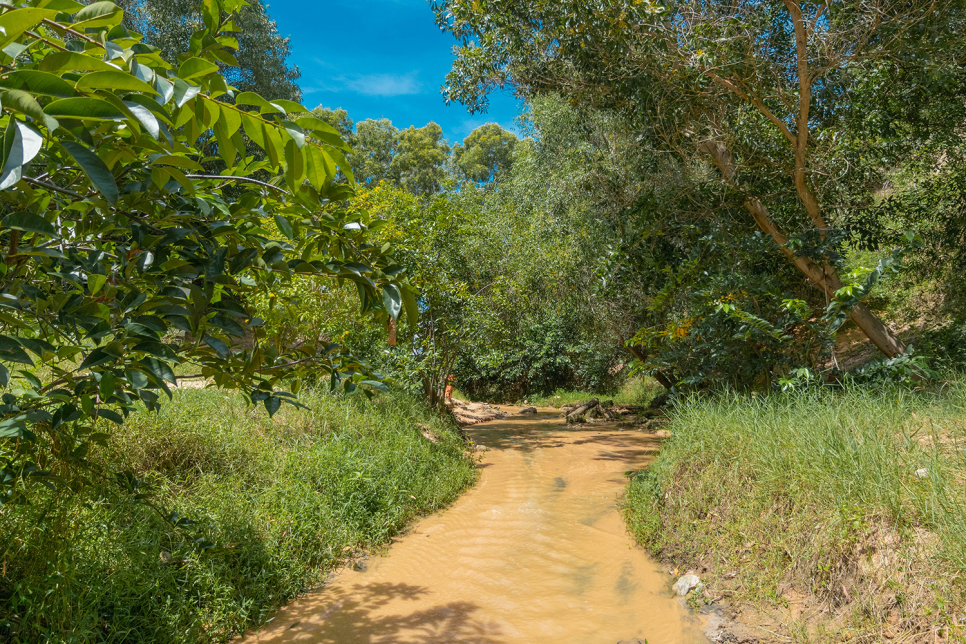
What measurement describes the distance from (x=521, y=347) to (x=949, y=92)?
47.4 ft

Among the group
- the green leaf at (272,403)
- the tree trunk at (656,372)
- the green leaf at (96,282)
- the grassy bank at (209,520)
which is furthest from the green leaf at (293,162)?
the tree trunk at (656,372)

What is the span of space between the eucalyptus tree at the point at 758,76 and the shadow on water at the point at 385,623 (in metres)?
5.07

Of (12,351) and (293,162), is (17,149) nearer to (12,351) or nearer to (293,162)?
(293,162)

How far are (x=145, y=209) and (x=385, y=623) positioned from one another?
11.0ft

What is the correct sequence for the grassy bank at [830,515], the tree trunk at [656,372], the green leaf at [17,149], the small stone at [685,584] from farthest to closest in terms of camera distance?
the tree trunk at [656,372] → the small stone at [685,584] → the grassy bank at [830,515] → the green leaf at [17,149]

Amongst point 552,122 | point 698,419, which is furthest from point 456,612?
point 552,122

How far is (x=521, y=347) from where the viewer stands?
19.7m

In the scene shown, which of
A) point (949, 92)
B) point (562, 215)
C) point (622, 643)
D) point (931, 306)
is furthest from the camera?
point (562, 215)

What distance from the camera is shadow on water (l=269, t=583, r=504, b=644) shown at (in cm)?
372

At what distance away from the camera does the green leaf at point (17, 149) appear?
904 millimetres

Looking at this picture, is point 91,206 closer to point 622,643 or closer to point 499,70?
point 622,643

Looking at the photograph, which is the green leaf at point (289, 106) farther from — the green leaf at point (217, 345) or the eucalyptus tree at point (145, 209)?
the green leaf at point (217, 345)

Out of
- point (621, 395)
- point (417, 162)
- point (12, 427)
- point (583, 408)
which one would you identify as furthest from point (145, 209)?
point (417, 162)

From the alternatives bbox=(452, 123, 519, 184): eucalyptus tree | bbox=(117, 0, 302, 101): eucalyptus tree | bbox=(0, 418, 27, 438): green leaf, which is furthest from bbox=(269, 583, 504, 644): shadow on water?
bbox=(452, 123, 519, 184): eucalyptus tree
